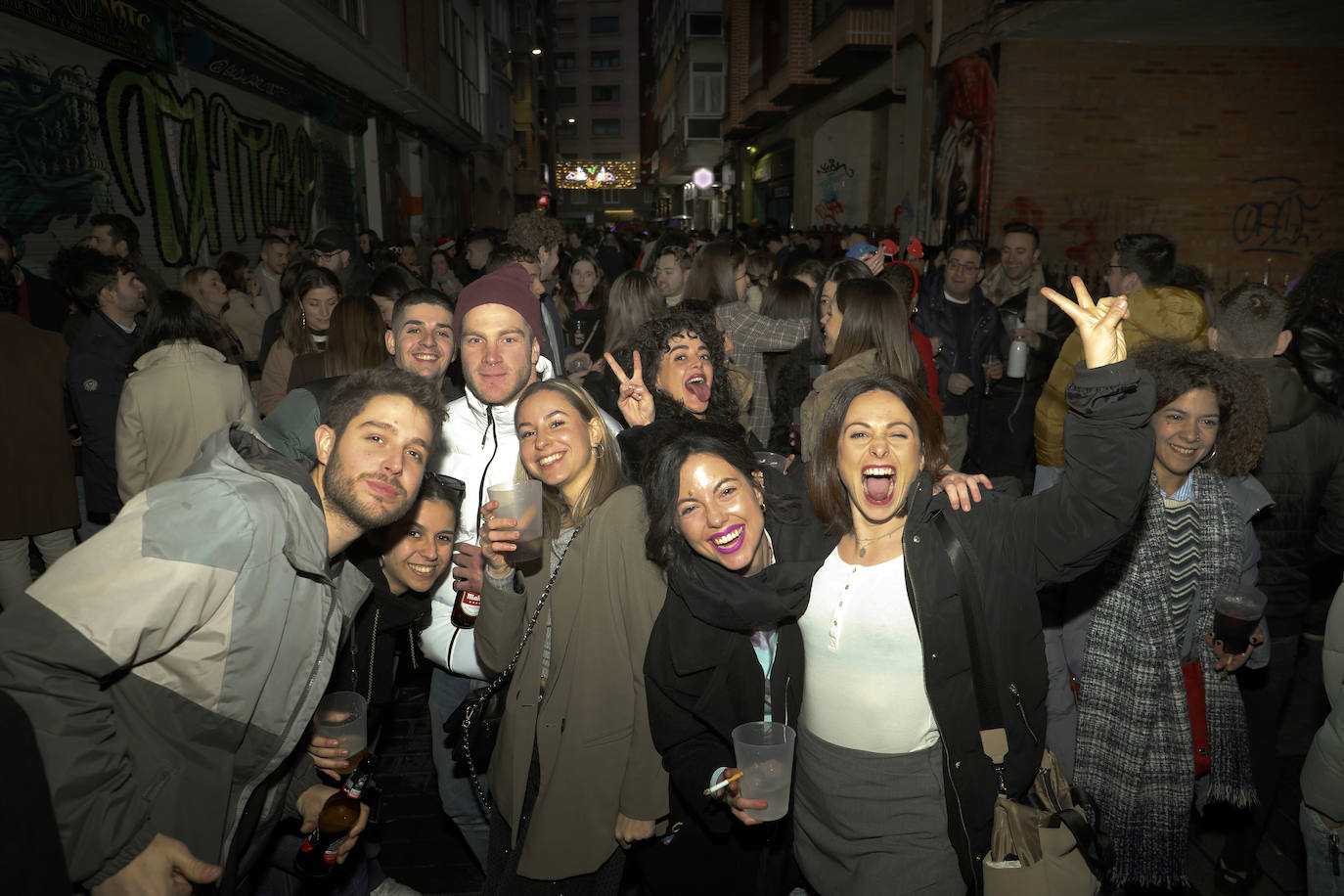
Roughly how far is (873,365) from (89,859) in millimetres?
3336

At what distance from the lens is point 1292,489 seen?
130 inches

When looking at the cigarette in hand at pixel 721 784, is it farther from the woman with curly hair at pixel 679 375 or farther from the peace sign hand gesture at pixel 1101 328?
the woman with curly hair at pixel 679 375

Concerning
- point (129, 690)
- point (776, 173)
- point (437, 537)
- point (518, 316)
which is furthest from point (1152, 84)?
point (776, 173)

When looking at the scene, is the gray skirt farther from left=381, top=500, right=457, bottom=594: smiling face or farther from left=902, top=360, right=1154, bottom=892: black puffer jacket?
left=381, top=500, right=457, bottom=594: smiling face

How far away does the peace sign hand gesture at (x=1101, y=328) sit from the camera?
1.97 metres

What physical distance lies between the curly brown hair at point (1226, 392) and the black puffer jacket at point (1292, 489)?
0.39 m

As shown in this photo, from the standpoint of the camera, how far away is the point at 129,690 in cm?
189

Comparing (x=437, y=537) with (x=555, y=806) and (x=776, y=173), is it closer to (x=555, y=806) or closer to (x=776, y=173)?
(x=555, y=806)

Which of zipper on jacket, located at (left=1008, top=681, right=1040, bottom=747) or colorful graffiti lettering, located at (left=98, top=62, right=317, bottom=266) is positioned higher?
colorful graffiti lettering, located at (left=98, top=62, right=317, bottom=266)

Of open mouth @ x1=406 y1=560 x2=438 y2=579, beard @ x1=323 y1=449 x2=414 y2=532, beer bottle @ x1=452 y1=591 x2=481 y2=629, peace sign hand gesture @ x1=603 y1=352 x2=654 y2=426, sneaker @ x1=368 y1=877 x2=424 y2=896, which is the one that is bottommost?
sneaker @ x1=368 y1=877 x2=424 y2=896

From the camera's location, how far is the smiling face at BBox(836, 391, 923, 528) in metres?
2.28

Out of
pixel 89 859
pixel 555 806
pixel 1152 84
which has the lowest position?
pixel 555 806

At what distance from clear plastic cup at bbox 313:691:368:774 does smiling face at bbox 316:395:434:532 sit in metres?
0.58

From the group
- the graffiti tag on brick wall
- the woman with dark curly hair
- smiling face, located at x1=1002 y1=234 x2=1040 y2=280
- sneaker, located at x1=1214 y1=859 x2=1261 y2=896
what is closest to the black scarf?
sneaker, located at x1=1214 y1=859 x2=1261 y2=896
